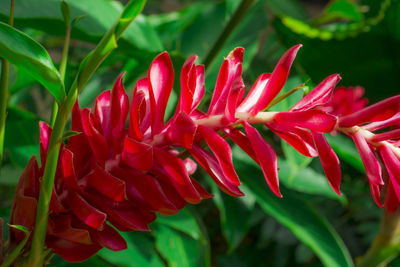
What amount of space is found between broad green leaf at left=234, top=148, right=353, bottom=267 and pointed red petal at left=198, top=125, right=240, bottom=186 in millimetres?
363

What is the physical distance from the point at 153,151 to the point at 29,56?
0.07 m

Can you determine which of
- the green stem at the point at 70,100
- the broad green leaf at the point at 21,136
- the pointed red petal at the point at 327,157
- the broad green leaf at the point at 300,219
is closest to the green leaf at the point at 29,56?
the green stem at the point at 70,100

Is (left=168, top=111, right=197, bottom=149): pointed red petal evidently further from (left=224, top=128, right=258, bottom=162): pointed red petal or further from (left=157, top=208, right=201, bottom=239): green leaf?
(left=157, top=208, right=201, bottom=239): green leaf

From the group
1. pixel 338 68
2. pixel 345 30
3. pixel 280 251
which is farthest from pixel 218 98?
pixel 280 251

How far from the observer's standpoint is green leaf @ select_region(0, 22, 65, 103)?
166mm

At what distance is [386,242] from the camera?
41cm

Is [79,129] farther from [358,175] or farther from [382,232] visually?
[358,175]

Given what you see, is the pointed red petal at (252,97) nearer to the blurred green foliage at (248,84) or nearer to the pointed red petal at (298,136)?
the pointed red petal at (298,136)

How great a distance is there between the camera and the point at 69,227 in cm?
19

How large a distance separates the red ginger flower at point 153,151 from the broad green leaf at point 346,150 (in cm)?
40

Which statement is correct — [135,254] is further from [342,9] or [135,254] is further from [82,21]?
[342,9]

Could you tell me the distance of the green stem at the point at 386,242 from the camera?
Answer: 1.30 ft

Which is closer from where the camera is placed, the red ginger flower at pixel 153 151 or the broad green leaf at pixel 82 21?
the red ginger flower at pixel 153 151

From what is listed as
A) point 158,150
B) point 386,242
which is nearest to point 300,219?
point 386,242
